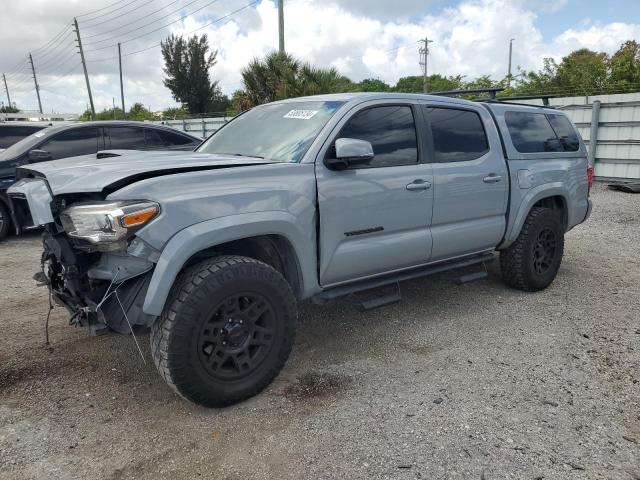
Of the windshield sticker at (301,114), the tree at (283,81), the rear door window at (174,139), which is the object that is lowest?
the rear door window at (174,139)

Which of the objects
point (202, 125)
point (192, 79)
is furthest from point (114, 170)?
point (192, 79)

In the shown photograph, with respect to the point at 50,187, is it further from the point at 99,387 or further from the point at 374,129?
the point at 374,129

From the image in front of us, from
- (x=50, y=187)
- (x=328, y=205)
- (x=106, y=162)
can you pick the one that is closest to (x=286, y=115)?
(x=328, y=205)

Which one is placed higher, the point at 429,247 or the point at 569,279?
the point at 429,247

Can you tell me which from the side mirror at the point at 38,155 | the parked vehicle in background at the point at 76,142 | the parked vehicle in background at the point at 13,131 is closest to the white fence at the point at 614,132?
the parked vehicle in background at the point at 76,142

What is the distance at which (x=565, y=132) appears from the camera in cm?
525

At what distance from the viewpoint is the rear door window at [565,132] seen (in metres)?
5.18

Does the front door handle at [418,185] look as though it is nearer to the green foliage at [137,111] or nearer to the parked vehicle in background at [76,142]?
the parked vehicle in background at [76,142]

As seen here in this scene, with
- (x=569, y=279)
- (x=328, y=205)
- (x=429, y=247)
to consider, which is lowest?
(x=569, y=279)

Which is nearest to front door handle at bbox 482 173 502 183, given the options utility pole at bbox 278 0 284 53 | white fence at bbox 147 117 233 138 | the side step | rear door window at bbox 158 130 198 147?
the side step

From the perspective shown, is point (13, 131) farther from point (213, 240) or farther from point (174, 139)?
point (213, 240)

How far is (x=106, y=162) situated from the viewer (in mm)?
3193

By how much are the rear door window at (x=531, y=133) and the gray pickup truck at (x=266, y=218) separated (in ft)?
0.17

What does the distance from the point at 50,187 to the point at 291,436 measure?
1.89 meters
